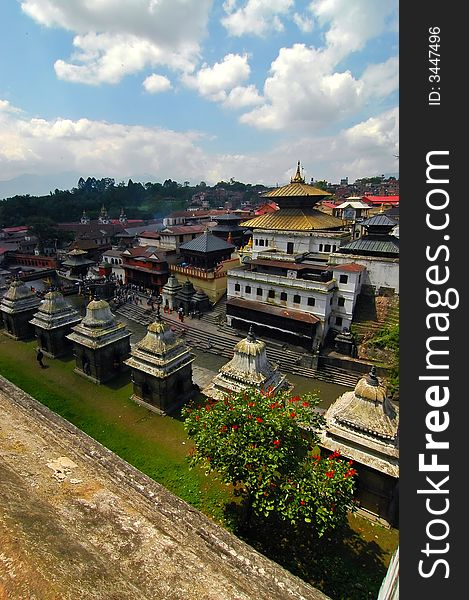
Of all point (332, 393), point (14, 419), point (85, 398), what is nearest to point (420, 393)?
point (14, 419)

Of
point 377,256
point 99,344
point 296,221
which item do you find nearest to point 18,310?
point 99,344

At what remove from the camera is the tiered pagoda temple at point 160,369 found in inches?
773

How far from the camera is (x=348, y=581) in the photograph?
35.4ft

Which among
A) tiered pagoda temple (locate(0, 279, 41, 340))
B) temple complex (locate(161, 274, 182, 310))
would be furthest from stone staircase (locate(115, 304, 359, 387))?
tiered pagoda temple (locate(0, 279, 41, 340))

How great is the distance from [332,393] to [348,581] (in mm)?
13950

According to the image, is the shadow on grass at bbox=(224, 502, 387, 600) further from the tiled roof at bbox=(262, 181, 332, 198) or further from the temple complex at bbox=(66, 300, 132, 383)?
the tiled roof at bbox=(262, 181, 332, 198)

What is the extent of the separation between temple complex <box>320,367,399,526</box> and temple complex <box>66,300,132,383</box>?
17.2m

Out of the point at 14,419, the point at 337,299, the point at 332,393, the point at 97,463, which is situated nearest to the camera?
the point at 97,463

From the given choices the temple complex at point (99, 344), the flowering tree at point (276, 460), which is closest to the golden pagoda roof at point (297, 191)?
the temple complex at point (99, 344)

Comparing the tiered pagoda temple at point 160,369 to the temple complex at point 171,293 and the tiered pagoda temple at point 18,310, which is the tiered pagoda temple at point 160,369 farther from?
the temple complex at point 171,293

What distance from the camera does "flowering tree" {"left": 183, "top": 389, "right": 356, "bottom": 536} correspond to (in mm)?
9914

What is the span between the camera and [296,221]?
1582 inches

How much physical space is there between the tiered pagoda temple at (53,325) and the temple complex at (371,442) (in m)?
24.1

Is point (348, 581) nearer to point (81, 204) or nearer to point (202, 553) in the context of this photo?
point (202, 553)
